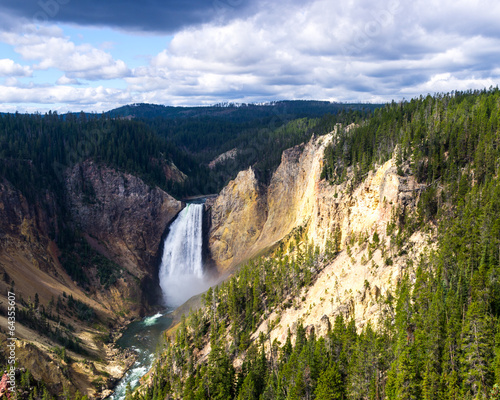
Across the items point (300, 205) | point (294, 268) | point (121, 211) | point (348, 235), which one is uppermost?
point (300, 205)

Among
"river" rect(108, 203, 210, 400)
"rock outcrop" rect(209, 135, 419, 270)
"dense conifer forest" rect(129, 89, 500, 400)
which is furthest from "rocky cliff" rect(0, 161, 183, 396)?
"rock outcrop" rect(209, 135, 419, 270)

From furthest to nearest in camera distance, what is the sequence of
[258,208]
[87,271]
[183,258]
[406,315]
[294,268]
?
1. [183,258]
2. [258,208]
3. [87,271]
4. [294,268]
5. [406,315]

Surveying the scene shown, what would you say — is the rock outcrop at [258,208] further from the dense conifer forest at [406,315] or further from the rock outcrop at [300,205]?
the dense conifer forest at [406,315]

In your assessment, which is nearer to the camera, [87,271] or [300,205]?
[300,205]

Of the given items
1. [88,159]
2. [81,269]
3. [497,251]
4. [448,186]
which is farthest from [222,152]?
[497,251]

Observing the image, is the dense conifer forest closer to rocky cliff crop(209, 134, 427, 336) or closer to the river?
rocky cliff crop(209, 134, 427, 336)

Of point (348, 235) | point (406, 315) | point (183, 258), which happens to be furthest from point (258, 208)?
point (406, 315)

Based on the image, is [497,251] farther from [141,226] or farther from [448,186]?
[141,226]

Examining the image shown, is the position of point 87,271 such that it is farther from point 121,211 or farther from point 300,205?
point 300,205
